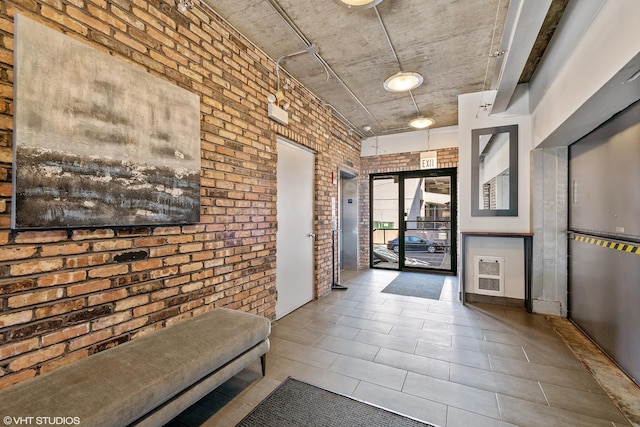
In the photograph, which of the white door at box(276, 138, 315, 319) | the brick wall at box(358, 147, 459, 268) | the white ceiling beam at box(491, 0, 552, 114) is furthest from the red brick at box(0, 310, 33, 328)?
the brick wall at box(358, 147, 459, 268)

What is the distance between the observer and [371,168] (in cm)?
645

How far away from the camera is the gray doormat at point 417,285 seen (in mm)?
4535

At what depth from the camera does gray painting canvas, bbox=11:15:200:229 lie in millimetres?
1438

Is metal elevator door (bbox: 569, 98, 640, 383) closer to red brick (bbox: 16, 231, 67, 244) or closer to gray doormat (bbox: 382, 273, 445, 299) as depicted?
gray doormat (bbox: 382, 273, 445, 299)

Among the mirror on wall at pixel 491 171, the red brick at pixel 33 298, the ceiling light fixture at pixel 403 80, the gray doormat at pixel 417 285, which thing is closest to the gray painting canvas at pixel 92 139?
the red brick at pixel 33 298

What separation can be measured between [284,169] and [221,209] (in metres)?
1.29

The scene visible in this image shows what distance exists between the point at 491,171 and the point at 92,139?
4.64 meters

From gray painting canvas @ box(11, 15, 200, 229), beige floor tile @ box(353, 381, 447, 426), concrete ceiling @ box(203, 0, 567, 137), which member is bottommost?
beige floor tile @ box(353, 381, 447, 426)

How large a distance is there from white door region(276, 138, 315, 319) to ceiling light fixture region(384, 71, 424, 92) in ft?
4.83

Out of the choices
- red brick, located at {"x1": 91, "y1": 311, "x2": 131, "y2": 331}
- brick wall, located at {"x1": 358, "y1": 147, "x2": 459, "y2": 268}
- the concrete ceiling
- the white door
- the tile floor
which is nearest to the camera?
red brick, located at {"x1": 91, "y1": 311, "x2": 131, "y2": 331}

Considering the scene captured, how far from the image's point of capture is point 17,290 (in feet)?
4.69

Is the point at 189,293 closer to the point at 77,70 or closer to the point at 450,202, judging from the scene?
the point at 77,70

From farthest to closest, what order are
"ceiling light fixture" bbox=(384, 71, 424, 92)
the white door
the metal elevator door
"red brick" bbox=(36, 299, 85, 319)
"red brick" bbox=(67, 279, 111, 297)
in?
the white door, "ceiling light fixture" bbox=(384, 71, 424, 92), the metal elevator door, "red brick" bbox=(67, 279, 111, 297), "red brick" bbox=(36, 299, 85, 319)

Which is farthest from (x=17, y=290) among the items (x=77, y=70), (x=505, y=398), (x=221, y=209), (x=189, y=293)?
(x=505, y=398)
